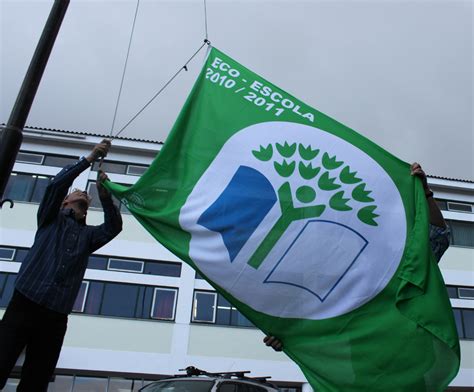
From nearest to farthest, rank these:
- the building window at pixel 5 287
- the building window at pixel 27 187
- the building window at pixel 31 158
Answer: the building window at pixel 5 287, the building window at pixel 27 187, the building window at pixel 31 158

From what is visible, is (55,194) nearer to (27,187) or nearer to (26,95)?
(26,95)

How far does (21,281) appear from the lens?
302 centimetres

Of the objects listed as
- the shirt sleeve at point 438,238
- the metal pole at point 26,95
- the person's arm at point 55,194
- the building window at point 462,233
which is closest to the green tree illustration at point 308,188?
the shirt sleeve at point 438,238

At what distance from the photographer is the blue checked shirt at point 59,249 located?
9.95ft

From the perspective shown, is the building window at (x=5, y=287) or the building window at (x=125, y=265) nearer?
the building window at (x=5, y=287)

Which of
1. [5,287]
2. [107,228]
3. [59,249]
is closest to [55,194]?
[59,249]

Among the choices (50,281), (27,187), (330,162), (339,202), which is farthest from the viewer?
(27,187)

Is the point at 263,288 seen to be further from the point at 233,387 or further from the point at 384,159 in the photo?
the point at 233,387

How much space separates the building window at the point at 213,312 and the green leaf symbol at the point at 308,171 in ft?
44.3

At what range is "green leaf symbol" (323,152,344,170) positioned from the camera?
404 cm

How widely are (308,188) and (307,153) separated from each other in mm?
373

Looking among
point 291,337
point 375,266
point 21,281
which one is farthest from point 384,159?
point 21,281

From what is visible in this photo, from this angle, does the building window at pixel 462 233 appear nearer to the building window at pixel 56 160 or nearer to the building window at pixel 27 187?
the building window at pixel 56 160

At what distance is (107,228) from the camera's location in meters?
3.60
